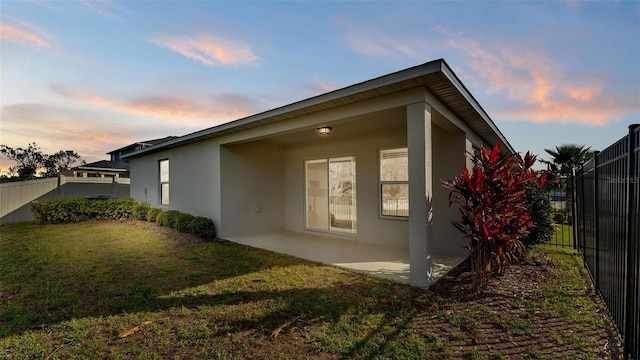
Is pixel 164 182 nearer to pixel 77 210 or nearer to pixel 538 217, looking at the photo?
pixel 77 210

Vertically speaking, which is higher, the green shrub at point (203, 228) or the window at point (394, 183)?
the window at point (394, 183)

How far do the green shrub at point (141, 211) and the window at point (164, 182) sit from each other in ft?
1.89

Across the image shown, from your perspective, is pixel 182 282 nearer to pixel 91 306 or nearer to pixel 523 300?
pixel 91 306

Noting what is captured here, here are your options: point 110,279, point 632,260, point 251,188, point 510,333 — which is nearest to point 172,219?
point 251,188

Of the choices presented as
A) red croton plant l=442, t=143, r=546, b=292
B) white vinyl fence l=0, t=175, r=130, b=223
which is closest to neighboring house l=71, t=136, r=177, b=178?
white vinyl fence l=0, t=175, r=130, b=223

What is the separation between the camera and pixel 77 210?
10.5m

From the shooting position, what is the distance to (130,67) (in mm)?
7332

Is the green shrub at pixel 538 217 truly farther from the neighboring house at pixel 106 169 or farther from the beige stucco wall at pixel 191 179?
the neighboring house at pixel 106 169

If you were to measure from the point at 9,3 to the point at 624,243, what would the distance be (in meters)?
10.0

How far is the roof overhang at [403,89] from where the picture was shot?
3605mm

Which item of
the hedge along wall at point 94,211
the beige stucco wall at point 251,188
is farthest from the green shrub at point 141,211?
the beige stucco wall at point 251,188

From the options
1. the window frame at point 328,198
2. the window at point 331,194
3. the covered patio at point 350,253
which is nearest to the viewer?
the covered patio at point 350,253

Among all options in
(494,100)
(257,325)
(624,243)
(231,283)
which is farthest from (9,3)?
(494,100)

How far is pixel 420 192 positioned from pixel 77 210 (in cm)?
1238
